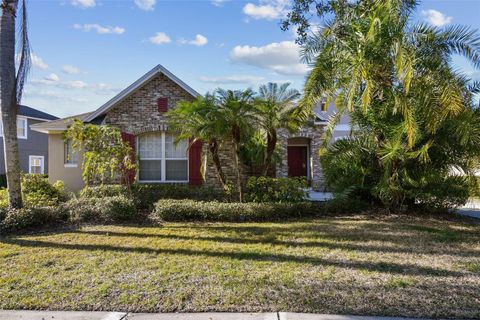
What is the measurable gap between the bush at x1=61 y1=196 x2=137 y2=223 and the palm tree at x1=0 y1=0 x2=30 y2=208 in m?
1.43

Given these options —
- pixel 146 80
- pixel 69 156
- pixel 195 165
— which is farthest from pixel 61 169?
pixel 195 165

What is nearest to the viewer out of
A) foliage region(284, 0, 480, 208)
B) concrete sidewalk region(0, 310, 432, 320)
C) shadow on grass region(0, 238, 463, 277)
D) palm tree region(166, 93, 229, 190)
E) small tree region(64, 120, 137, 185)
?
concrete sidewalk region(0, 310, 432, 320)

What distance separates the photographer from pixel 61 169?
52.2 feet

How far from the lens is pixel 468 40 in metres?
8.77

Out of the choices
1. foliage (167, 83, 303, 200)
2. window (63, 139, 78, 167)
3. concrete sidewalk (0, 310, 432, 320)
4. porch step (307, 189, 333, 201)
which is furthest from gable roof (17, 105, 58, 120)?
concrete sidewalk (0, 310, 432, 320)

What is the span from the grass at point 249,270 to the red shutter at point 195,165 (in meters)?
5.46

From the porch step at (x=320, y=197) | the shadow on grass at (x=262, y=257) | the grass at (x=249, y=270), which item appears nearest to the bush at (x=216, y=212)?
the grass at (x=249, y=270)

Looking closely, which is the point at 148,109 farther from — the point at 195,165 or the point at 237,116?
the point at 237,116

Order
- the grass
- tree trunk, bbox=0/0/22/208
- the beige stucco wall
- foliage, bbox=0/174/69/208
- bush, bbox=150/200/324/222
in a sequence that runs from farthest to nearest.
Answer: the beige stucco wall, foliage, bbox=0/174/69/208, bush, bbox=150/200/324/222, tree trunk, bbox=0/0/22/208, the grass

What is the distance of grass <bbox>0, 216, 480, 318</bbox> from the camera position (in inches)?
171

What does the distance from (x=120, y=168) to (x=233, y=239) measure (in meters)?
5.82

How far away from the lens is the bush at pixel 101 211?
984 centimetres

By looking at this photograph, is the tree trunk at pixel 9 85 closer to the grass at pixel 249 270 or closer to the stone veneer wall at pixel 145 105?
the grass at pixel 249 270

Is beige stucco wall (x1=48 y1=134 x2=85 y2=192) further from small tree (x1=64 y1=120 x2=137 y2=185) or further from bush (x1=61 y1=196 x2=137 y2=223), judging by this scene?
bush (x1=61 y1=196 x2=137 y2=223)
